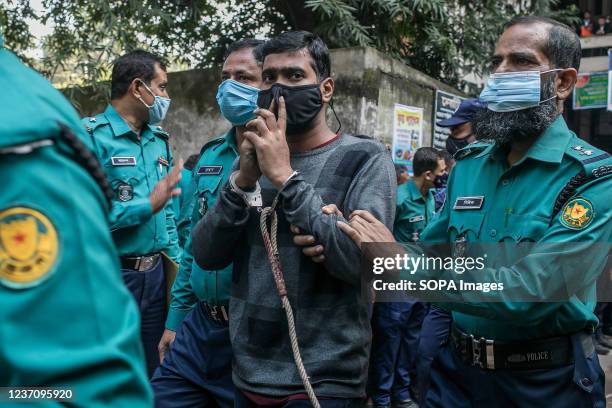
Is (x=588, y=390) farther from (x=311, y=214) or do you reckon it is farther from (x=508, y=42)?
(x=508, y=42)

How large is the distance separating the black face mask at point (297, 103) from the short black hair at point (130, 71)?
6.14 ft

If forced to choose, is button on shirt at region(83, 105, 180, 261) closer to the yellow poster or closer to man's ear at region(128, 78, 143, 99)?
man's ear at region(128, 78, 143, 99)

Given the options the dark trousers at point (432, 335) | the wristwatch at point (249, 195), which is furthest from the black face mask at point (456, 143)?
the wristwatch at point (249, 195)

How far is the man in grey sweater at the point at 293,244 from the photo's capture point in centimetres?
215

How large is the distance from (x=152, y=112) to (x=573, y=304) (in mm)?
2817

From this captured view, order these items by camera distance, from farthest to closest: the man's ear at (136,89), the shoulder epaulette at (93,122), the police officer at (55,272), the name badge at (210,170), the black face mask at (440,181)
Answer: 1. the black face mask at (440,181)
2. the man's ear at (136,89)
3. the shoulder epaulette at (93,122)
4. the name badge at (210,170)
5. the police officer at (55,272)

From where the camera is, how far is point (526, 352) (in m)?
2.25

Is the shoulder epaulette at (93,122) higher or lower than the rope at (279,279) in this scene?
higher

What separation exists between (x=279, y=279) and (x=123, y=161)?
1984 millimetres

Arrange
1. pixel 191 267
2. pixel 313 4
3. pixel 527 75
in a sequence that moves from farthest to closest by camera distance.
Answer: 1. pixel 313 4
2. pixel 191 267
3. pixel 527 75

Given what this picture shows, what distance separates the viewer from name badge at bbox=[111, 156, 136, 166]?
12.4ft

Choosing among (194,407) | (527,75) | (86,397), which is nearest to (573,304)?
(527,75)

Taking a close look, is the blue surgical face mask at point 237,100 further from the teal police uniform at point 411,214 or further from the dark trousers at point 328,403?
the teal police uniform at point 411,214

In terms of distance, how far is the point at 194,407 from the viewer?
2.79m
